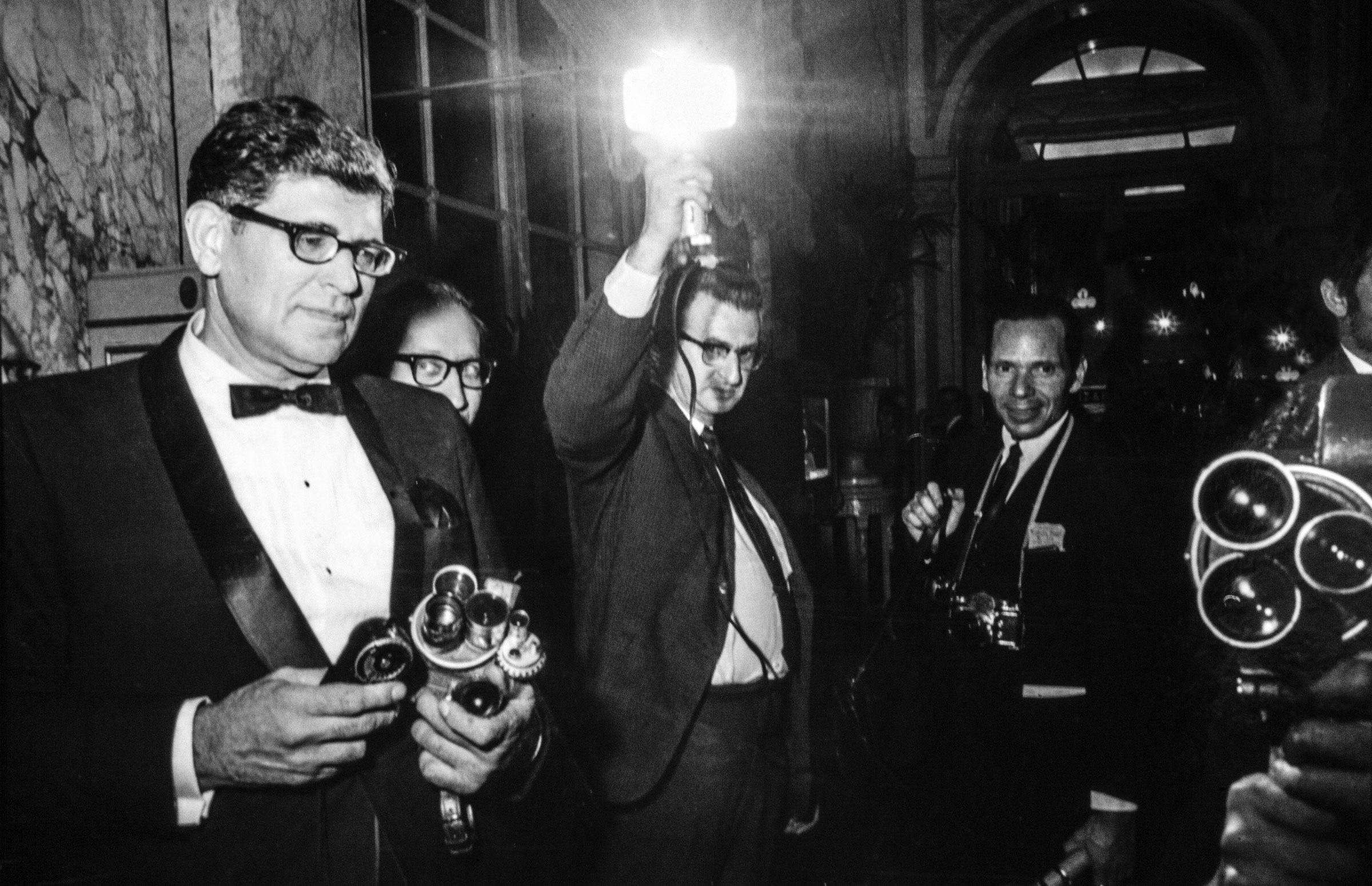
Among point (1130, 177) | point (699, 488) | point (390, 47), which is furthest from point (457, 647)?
point (1130, 177)

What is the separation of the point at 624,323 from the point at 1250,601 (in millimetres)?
761

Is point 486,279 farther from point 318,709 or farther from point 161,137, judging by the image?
point 318,709

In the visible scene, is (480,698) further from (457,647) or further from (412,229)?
(412,229)

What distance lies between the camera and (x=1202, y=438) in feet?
5.09

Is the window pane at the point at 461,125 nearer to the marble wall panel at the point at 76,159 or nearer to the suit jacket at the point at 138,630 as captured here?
the marble wall panel at the point at 76,159

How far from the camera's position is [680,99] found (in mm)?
1470

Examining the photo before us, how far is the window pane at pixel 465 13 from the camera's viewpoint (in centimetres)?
225

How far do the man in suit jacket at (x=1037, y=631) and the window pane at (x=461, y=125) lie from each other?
139 cm

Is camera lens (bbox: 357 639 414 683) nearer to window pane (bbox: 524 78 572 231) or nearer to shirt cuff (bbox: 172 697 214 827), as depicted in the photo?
shirt cuff (bbox: 172 697 214 827)

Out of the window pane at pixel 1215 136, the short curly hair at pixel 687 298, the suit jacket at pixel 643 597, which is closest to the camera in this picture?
the suit jacket at pixel 643 597

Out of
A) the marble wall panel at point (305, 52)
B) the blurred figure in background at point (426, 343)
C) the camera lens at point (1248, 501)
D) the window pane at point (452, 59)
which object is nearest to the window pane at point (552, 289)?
the window pane at point (452, 59)

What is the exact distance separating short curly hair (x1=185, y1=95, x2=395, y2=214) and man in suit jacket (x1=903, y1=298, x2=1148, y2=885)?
44.2 inches

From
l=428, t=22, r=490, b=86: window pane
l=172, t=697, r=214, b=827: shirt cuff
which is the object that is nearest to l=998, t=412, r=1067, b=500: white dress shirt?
l=172, t=697, r=214, b=827: shirt cuff

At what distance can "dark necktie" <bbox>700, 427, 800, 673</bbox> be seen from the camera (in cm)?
157
